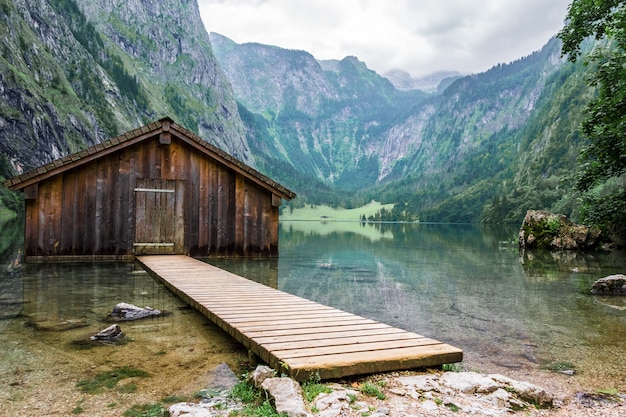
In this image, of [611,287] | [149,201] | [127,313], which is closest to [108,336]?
[127,313]

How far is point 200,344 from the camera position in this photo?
657 centimetres

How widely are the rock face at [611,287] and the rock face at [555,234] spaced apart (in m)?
16.6

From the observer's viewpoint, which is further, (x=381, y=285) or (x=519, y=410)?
(x=381, y=285)

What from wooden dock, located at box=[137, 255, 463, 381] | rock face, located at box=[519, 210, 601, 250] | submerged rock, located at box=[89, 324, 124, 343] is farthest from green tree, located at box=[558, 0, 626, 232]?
submerged rock, located at box=[89, 324, 124, 343]

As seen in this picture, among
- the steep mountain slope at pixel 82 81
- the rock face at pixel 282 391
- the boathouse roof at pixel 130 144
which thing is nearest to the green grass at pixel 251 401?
the rock face at pixel 282 391

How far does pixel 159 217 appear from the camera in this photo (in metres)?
16.9

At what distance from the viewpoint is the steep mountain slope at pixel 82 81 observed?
255 ft

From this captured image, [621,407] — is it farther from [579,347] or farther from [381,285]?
[381,285]

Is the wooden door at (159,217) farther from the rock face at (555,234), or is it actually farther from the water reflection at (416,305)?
the rock face at (555,234)

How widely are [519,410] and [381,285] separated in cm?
904

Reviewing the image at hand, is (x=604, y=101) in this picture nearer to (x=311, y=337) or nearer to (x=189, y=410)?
(x=311, y=337)

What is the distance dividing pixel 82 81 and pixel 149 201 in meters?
113

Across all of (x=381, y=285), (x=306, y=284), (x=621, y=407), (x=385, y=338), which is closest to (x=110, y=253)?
(x=306, y=284)

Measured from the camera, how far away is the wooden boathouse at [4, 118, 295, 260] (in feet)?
50.9
